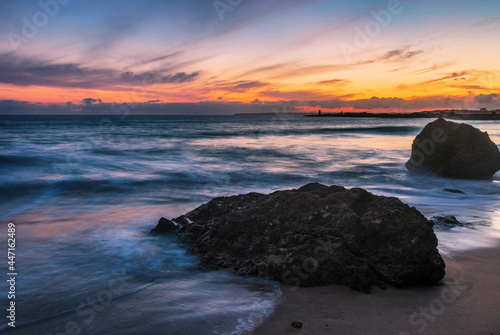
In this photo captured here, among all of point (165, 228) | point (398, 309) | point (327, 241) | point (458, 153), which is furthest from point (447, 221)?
point (458, 153)

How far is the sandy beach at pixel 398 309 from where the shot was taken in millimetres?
3000

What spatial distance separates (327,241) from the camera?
4.12m

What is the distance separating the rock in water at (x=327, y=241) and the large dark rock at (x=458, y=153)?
8919 mm

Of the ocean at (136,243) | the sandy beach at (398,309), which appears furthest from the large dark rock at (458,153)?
the sandy beach at (398,309)

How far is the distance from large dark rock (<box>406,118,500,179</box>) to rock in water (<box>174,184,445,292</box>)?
8.92 m

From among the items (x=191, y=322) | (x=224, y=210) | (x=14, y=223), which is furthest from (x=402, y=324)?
(x=14, y=223)

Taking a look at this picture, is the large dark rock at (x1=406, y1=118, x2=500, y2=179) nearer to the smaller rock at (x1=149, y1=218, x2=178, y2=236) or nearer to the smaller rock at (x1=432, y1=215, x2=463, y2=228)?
the smaller rock at (x1=432, y1=215, x2=463, y2=228)

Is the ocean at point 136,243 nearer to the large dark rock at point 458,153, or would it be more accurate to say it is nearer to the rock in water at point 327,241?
the rock in water at point 327,241

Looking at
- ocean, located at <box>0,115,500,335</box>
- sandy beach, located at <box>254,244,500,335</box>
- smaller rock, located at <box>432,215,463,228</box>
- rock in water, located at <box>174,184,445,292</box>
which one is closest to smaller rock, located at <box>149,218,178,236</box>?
ocean, located at <box>0,115,500,335</box>

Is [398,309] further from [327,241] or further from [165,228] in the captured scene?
[165,228]

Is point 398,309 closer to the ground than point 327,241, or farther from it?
closer to the ground

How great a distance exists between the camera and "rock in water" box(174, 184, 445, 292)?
12.5 ft

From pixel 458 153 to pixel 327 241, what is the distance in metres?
10.3

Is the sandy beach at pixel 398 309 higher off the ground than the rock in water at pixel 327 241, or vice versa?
the rock in water at pixel 327 241
